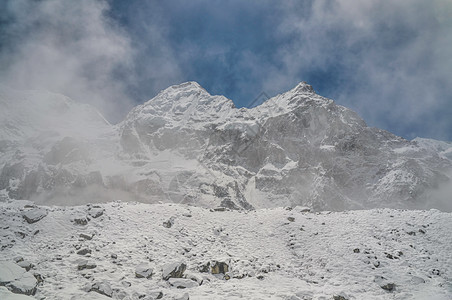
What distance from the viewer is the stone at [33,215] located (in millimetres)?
20594

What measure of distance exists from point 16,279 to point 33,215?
8945 millimetres

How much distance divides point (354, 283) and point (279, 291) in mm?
5018

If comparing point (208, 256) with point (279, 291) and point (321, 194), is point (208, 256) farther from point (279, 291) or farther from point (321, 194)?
point (321, 194)

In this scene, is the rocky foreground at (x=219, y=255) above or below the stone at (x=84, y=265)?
above

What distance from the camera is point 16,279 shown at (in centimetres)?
1344

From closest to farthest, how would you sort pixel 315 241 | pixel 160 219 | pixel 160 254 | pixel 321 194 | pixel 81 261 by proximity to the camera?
pixel 81 261, pixel 160 254, pixel 315 241, pixel 160 219, pixel 321 194

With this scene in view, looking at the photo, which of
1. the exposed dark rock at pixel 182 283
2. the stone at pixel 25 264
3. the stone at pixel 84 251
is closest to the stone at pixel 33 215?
the stone at pixel 84 251

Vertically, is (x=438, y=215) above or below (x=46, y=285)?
above

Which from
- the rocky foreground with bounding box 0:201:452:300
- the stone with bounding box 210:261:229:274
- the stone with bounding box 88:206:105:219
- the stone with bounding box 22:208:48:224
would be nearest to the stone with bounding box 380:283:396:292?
the rocky foreground with bounding box 0:201:452:300

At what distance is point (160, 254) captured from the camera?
1945 centimetres

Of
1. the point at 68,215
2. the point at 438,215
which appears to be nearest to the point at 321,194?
the point at 438,215

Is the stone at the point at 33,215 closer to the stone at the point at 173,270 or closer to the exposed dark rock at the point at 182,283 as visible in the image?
the stone at the point at 173,270

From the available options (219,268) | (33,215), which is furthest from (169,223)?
(33,215)

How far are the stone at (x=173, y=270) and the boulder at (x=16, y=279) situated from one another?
6495 millimetres
